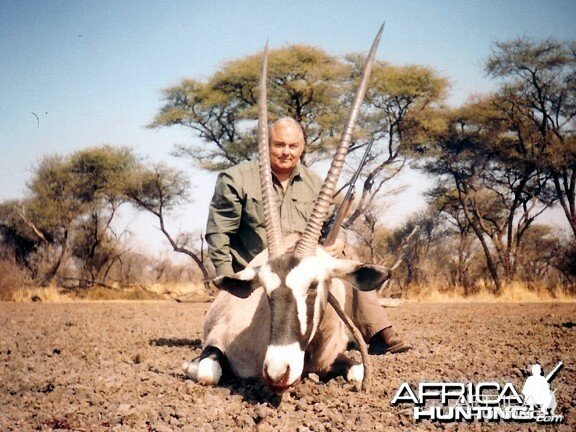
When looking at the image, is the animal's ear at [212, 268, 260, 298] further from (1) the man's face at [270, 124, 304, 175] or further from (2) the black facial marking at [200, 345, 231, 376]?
(1) the man's face at [270, 124, 304, 175]

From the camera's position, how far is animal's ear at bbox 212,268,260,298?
310cm

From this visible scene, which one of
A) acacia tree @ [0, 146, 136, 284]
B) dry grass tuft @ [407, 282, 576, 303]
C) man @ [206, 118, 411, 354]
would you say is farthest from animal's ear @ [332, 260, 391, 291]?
acacia tree @ [0, 146, 136, 284]

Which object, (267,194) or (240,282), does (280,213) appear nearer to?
(267,194)

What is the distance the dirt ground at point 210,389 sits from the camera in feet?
8.72

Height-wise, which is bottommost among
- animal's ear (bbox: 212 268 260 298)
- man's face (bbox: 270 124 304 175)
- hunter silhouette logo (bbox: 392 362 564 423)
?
hunter silhouette logo (bbox: 392 362 564 423)

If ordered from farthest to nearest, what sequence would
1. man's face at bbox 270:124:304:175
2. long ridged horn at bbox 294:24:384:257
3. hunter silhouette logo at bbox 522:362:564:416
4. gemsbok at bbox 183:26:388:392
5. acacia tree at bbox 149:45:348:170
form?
acacia tree at bbox 149:45:348:170 → man's face at bbox 270:124:304:175 → long ridged horn at bbox 294:24:384:257 → hunter silhouette logo at bbox 522:362:564:416 → gemsbok at bbox 183:26:388:392

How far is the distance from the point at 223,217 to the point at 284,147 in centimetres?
69

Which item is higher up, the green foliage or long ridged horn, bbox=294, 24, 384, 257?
the green foliage

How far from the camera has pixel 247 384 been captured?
3.30 metres

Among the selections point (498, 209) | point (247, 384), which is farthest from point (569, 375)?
point (498, 209)

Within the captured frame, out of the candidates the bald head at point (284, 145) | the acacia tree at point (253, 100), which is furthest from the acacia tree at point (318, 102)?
the bald head at point (284, 145)

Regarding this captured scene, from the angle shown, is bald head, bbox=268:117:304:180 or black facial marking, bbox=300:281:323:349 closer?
black facial marking, bbox=300:281:323:349

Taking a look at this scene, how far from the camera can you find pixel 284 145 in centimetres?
449

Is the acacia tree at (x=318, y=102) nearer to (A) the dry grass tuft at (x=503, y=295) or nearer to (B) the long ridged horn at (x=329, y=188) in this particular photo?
(A) the dry grass tuft at (x=503, y=295)
